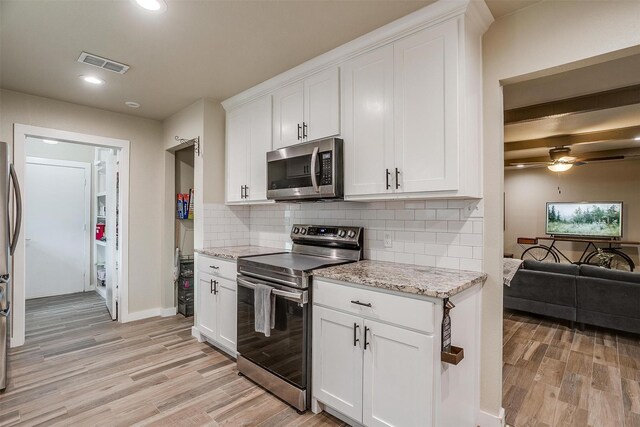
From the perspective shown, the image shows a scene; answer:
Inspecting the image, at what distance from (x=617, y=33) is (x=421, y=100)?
0.95m

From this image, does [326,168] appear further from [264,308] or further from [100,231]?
[100,231]

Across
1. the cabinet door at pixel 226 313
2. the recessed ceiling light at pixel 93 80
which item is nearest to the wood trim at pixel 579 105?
the cabinet door at pixel 226 313

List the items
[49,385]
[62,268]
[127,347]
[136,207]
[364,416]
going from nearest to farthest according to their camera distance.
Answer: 1. [364,416]
2. [49,385]
3. [127,347]
4. [136,207]
5. [62,268]

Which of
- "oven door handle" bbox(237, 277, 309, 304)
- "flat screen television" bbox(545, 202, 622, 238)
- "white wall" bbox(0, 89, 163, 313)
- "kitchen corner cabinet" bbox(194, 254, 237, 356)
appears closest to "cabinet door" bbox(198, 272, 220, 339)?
"kitchen corner cabinet" bbox(194, 254, 237, 356)

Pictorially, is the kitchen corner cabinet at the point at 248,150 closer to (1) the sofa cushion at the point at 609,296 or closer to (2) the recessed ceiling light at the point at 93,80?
(2) the recessed ceiling light at the point at 93,80

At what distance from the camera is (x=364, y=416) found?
181cm

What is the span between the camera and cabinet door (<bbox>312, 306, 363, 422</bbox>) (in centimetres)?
184

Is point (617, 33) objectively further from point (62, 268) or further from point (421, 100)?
point (62, 268)

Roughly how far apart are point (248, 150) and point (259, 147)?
0.59 ft

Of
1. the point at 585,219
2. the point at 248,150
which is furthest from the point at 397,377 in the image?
the point at 585,219

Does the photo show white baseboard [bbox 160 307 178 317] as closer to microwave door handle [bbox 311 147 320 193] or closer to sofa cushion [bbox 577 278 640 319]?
microwave door handle [bbox 311 147 320 193]

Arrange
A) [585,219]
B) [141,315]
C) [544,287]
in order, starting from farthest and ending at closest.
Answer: [585,219]
[141,315]
[544,287]

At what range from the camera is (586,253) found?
281 inches

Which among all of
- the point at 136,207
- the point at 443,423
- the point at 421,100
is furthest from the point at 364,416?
the point at 136,207
